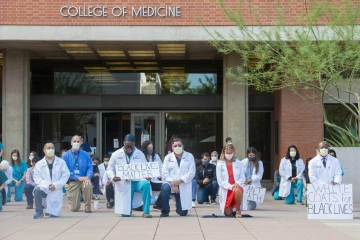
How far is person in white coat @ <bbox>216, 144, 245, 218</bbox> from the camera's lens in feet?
52.0

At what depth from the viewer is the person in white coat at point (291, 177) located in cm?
2020

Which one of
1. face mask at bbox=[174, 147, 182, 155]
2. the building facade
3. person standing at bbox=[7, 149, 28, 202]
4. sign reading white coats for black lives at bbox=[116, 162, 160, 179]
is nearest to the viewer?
sign reading white coats for black lives at bbox=[116, 162, 160, 179]

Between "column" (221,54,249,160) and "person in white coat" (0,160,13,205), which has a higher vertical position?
"column" (221,54,249,160)

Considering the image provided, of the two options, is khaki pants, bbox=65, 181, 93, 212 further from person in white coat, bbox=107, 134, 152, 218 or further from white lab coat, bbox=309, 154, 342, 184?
white lab coat, bbox=309, 154, 342, 184

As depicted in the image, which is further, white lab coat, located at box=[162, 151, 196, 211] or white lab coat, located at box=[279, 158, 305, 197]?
white lab coat, located at box=[279, 158, 305, 197]

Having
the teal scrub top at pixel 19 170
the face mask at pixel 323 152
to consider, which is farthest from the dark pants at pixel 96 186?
the face mask at pixel 323 152

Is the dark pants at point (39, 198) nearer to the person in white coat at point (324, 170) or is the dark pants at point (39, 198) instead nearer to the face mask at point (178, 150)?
the face mask at point (178, 150)

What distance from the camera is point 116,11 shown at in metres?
22.2

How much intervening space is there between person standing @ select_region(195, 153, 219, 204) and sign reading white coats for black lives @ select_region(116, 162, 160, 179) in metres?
4.38

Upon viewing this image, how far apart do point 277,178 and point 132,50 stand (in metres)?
7.18

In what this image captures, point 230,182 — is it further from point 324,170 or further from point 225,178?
point 324,170

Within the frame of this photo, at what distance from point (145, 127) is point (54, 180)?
1143cm

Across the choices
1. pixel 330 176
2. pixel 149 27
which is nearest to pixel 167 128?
pixel 149 27

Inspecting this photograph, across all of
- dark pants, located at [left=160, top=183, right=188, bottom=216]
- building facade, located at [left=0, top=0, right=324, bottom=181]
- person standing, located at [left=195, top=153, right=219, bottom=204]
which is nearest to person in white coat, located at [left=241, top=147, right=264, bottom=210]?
person standing, located at [left=195, top=153, right=219, bottom=204]
